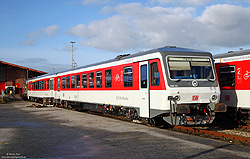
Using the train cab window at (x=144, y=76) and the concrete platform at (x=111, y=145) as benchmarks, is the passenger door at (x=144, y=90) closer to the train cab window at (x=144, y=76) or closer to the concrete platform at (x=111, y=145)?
the train cab window at (x=144, y=76)

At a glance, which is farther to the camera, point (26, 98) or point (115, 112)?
point (26, 98)

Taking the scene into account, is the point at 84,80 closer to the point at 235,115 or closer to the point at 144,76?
the point at 144,76

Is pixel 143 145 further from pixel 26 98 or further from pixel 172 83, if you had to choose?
pixel 26 98

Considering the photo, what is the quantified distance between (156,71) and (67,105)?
14.2 metres

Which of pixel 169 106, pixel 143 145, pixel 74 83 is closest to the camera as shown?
pixel 143 145

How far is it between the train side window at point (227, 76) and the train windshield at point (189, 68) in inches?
84.7

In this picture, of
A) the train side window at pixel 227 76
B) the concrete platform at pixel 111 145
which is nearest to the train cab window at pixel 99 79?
the concrete platform at pixel 111 145

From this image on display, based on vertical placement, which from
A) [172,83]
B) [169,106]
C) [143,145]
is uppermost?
[172,83]

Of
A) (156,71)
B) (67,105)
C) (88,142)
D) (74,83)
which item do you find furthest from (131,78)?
(67,105)

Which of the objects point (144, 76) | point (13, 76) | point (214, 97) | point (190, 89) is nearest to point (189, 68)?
point (190, 89)

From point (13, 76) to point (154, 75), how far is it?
47.3 m

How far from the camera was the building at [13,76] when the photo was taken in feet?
167

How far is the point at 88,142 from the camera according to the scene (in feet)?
28.3

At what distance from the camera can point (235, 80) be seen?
12758 mm
